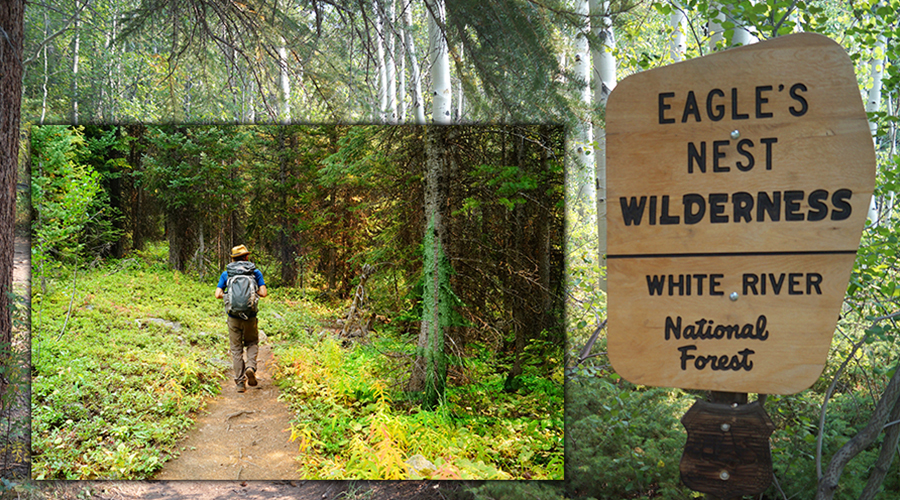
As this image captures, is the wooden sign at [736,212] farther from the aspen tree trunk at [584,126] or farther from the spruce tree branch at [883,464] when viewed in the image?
the spruce tree branch at [883,464]

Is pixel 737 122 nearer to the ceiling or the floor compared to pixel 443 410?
nearer to the ceiling

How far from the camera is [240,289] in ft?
11.1

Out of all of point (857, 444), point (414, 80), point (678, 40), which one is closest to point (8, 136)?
point (414, 80)

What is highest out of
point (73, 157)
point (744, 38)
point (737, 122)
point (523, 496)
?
point (744, 38)

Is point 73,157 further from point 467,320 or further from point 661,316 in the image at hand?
point 661,316

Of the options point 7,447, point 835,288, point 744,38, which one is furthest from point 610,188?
point 7,447

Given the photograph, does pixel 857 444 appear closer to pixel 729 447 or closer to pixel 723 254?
pixel 729 447

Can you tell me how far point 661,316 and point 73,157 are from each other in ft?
11.7

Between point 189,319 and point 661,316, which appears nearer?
point 661,316

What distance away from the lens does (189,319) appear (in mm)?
3396

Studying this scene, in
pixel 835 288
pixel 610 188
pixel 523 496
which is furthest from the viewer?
pixel 523 496

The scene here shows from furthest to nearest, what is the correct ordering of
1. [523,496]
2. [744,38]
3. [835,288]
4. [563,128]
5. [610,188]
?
[744,38], [563,128], [523,496], [610,188], [835,288]

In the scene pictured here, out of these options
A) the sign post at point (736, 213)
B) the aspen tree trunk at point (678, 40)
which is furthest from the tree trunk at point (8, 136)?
the aspen tree trunk at point (678, 40)

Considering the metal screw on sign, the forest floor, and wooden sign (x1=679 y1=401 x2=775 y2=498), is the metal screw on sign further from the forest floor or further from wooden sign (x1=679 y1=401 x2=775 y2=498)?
the forest floor
